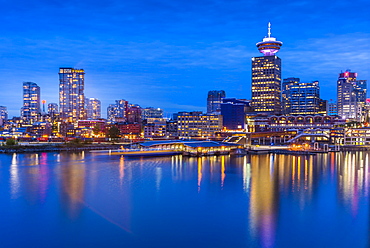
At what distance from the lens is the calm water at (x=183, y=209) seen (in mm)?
16047

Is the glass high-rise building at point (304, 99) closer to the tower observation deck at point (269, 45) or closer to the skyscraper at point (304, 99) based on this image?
the skyscraper at point (304, 99)

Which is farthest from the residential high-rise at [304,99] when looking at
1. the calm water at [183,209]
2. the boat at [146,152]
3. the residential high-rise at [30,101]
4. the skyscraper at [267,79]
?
the residential high-rise at [30,101]

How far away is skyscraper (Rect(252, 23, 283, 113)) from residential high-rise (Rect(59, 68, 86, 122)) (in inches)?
2999

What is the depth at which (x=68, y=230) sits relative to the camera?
1702 centimetres

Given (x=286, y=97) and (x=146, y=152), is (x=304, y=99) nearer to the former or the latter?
(x=286, y=97)

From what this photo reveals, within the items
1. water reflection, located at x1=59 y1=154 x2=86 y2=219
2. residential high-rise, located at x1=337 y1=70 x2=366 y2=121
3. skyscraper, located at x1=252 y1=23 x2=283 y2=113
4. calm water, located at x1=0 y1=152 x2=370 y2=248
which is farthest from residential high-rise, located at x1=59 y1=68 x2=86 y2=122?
residential high-rise, located at x1=337 y1=70 x2=366 y2=121

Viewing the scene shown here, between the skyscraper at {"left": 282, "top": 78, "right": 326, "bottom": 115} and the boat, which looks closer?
the boat

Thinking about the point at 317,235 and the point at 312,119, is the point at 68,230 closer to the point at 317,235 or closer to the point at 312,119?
the point at 317,235

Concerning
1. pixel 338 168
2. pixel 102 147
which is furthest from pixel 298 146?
pixel 102 147

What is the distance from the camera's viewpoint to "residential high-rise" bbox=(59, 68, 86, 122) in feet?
481

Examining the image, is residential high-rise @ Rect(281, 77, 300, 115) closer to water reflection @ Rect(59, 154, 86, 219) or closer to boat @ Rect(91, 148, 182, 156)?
boat @ Rect(91, 148, 182, 156)

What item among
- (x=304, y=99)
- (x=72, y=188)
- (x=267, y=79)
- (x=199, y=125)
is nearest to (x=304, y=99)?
(x=304, y=99)

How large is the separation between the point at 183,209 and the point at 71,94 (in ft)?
448

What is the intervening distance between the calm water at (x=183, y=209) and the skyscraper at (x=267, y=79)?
303ft
